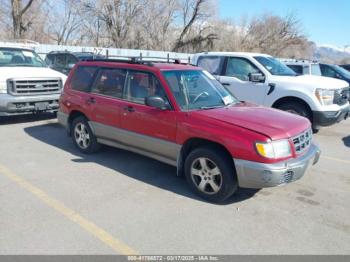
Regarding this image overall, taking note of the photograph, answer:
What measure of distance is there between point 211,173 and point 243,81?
4652mm

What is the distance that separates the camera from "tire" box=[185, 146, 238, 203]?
427 cm

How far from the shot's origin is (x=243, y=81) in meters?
8.55

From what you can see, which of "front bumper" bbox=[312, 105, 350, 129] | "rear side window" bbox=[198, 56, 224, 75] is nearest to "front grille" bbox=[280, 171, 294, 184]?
"front bumper" bbox=[312, 105, 350, 129]

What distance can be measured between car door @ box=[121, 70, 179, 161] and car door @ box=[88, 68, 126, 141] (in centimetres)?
16

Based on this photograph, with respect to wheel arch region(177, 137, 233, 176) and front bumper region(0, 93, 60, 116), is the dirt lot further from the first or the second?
front bumper region(0, 93, 60, 116)

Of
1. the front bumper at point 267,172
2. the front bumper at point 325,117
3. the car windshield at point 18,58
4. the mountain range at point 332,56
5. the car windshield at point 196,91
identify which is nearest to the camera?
the front bumper at point 267,172

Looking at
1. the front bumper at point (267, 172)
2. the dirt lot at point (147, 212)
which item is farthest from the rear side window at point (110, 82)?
the front bumper at point (267, 172)

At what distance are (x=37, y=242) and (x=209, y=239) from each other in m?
1.70

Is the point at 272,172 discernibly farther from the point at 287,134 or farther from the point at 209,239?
the point at 209,239

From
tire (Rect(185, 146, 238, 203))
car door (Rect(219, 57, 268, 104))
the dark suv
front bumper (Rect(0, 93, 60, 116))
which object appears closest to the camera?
tire (Rect(185, 146, 238, 203))

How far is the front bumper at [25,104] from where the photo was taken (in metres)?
8.24

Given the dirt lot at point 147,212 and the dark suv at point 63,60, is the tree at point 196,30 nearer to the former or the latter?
the dark suv at point 63,60

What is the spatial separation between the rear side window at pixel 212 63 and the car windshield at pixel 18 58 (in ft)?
14.8

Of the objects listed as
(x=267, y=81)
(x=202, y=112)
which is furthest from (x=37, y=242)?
(x=267, y=81)
